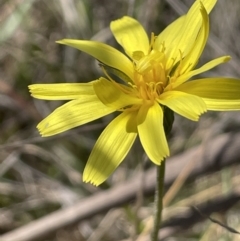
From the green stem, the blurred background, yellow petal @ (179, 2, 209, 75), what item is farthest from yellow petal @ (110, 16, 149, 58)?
the blurred background

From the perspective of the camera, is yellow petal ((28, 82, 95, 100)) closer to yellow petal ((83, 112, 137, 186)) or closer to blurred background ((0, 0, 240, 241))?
yellow petal ((83, 112, 137, 186))

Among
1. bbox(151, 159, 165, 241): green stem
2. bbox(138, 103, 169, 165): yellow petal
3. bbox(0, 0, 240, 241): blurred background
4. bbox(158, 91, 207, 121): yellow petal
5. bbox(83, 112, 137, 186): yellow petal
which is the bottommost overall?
bbox(0, 0, 240, 241): blurred background

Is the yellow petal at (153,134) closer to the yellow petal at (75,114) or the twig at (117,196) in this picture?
the yellow petal at (75,114)

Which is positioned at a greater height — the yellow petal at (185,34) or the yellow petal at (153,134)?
the yellow petal at (185,34)

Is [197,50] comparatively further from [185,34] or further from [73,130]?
[73,130]

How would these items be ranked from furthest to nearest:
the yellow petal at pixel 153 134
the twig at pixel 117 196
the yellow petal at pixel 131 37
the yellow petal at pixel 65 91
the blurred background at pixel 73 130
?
the blurred background at pixel 73 130 < the twig at pixel 117 196 < the yellow petal at pixel 131 37 < the yellow petal at pixel 65 91 < the yellow petal at pixel 153 134

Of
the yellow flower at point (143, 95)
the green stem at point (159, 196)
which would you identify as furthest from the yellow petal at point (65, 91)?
the green stem at point (159, 196)

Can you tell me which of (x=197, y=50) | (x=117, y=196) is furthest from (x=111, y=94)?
(x=117, y=196)
